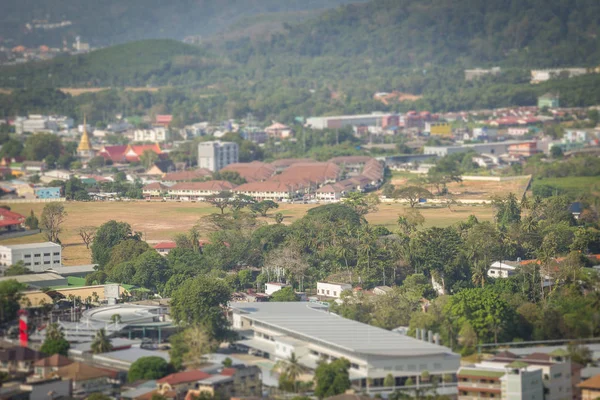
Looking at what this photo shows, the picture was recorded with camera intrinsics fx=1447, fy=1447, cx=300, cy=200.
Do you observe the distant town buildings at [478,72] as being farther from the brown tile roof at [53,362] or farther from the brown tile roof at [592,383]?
the brown tile roof at [53,362]

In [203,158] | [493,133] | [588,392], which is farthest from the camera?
[493,133]

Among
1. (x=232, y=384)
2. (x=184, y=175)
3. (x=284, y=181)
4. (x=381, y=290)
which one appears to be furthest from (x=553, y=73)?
(x=232, y=384)

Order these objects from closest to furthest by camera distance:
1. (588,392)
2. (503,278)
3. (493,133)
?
(588,392) → (503,278) → (493,133)

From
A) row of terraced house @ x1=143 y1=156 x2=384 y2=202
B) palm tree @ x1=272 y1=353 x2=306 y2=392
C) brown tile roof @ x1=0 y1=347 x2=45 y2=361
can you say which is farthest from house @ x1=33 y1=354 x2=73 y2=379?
row of terraced house @ x1=143 y1=156 x2=384 y2=202

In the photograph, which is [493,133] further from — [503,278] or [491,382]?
[491,382]

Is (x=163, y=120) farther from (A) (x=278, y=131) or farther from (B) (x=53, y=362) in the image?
(B) (x=53, y=362)

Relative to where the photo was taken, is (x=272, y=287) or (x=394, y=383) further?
(x=272, y=287)

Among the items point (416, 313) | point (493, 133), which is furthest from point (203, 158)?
point (416, 313)
